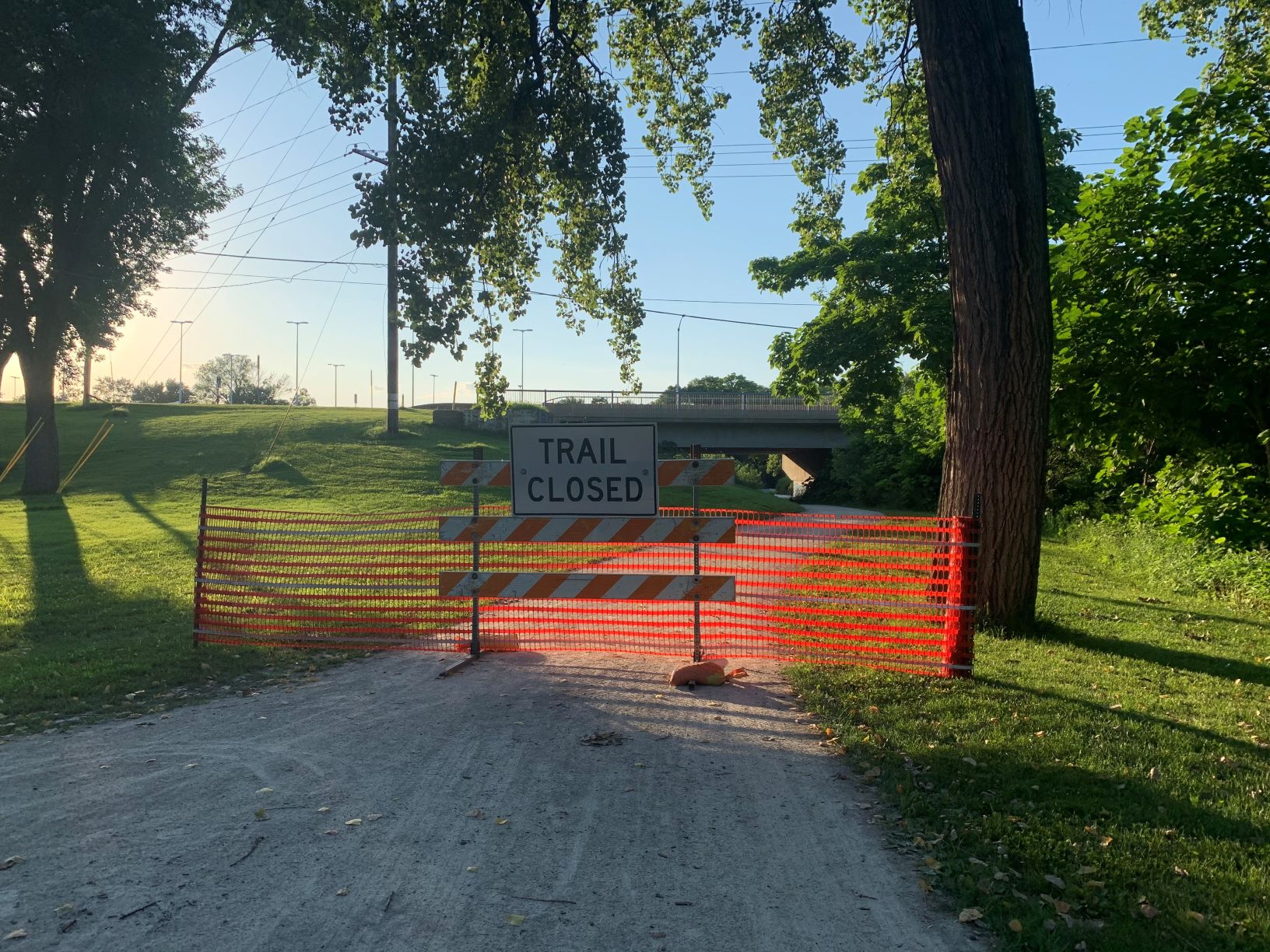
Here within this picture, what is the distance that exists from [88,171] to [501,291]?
1997 cm

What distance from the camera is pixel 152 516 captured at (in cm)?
2320

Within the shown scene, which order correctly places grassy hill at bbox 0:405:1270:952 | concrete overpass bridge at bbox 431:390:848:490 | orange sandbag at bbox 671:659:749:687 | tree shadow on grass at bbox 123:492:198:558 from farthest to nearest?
concrete overpass bridge at bbox 431:390:848:490
tree shadow on grass at bbox 123:492:198:558
orange sandbag at bbox 671:659:749:687
grassy hill at bbox 0:405:1270:952

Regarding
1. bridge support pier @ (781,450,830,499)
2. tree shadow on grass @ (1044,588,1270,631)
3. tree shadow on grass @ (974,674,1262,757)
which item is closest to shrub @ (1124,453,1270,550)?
tree shadow on grass @ (1044,588,1270,631)

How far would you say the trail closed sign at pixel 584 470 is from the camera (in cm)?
737

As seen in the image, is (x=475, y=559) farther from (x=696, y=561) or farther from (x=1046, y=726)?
(x=1046, y=726)

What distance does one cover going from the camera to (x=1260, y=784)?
4.80 m

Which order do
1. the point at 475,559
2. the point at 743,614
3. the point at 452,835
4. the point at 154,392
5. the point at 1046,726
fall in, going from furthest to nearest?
the point at 154,392, the point at 743,614, the point at 475,559, the point at 1046,726, the point at 452,835

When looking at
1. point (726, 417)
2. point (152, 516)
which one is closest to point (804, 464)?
point (726, 417)

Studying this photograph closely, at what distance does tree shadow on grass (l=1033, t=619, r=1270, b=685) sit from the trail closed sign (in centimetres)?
437

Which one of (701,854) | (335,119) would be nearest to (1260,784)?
(701,854)

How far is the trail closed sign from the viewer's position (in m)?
7.37

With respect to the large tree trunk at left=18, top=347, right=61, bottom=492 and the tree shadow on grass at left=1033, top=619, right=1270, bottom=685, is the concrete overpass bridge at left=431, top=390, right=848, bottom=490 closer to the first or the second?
the large tree trunk at left=18, top=347, right=61, bottom=492

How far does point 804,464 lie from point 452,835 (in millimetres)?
57636

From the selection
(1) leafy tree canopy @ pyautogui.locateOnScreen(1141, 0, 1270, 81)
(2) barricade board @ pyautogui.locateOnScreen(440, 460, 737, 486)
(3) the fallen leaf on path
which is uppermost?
(1) leafy tree canopy @ pyautogui.locateOnScreen(1141, 0, 1270, 81)
